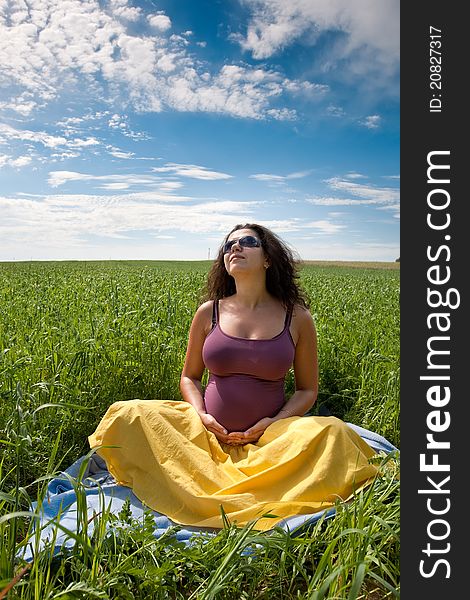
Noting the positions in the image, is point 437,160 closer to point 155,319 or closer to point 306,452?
point 306,452

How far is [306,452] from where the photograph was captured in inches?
126

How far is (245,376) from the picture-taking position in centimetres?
388

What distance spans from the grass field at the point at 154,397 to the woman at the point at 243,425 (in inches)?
9.4

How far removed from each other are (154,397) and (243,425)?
1.33m

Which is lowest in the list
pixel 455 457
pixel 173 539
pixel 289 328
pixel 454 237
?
pixel 173 539

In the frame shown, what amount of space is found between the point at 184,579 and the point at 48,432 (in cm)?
169

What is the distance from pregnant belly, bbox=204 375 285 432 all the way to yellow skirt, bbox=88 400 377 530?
0.26 meters

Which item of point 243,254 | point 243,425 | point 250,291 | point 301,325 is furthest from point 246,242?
point 243,425

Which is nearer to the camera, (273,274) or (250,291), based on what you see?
(250,291)

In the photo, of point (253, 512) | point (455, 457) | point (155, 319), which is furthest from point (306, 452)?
point (155, 319)

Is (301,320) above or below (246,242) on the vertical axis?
below

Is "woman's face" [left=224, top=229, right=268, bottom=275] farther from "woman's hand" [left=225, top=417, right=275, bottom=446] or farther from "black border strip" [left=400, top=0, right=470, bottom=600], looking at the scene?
"black border strip" [left=400, top=0, right=470, bottom=600]

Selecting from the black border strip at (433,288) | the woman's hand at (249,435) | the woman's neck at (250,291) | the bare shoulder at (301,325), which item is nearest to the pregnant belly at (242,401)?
the woman's hand at (249,435)

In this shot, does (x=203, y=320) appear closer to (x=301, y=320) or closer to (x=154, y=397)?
(x=301, y=320)
